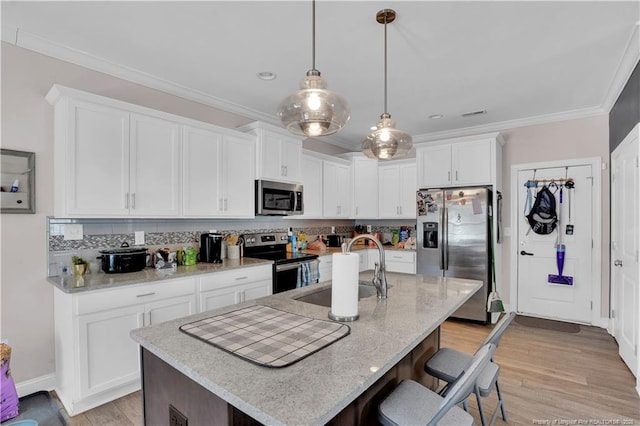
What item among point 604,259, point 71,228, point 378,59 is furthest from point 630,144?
point 71,228

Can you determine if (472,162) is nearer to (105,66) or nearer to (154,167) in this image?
(154,167)

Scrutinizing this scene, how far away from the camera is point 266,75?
309cm

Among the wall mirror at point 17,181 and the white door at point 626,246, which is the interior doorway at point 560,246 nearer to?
the white door at point 626,246

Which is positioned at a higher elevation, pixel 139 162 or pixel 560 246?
pixel 139 162

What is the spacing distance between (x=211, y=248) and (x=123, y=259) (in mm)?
809

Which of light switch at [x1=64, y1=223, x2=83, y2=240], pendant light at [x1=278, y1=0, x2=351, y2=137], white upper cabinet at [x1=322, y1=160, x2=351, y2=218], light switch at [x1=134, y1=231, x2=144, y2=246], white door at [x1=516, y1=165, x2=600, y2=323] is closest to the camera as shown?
pendant light at [x1=278, y1=0, x2=351, y2=137]

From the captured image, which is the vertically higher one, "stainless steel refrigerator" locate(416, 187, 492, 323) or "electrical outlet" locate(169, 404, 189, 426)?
"stainless steel refrigerator" locate(416, 187, 492, 323)

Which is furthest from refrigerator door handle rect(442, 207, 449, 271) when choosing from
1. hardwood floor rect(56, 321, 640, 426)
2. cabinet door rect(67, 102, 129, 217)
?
cabinet door rect(67, 102, 129, 217)

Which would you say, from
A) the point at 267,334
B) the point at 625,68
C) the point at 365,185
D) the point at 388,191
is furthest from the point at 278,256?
the point at 625,68

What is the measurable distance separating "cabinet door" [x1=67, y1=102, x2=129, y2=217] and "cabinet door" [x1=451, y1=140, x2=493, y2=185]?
3830 millimetres

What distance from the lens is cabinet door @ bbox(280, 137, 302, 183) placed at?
3.99 metres

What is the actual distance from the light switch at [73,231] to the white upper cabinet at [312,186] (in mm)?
2485

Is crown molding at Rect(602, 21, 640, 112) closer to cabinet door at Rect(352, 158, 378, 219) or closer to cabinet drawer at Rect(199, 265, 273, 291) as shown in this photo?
cabinet door at Rect(352, 158, 378, 219)

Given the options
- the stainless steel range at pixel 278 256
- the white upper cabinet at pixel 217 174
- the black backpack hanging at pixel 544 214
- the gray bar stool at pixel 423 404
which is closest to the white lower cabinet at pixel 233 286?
the stainless steel range at pixel 278 256
